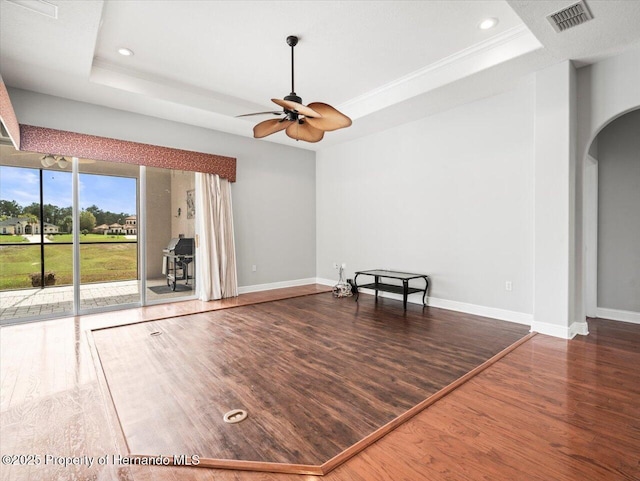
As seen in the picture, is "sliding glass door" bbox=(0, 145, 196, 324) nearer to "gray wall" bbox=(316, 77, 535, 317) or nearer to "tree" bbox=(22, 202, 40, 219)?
"tree" bbox=(22, 202, 40, 219)

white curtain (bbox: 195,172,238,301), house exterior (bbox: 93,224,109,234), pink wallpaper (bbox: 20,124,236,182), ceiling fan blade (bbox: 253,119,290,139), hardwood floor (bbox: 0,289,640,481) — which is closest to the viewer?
hardwood floor (bbox: 0,289,640,481)

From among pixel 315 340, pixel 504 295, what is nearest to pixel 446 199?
pixel 504 295

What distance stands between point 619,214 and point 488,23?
3156 mm

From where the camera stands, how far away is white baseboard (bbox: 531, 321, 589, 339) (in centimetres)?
364

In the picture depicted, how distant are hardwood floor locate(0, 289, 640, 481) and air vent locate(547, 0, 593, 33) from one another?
306 cm

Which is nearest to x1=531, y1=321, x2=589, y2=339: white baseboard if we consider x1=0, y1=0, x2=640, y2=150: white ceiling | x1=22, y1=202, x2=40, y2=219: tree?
x1=0, y1=0, x2=640, y2=150: white ceiling

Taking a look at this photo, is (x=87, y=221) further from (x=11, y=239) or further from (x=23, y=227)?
(x=11, y=239)

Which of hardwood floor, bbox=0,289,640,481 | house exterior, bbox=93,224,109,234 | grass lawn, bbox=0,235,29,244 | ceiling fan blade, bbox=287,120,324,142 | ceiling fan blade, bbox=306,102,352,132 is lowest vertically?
hardwood floor, bbox=0,289,640,481

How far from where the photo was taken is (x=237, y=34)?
3.42 metres

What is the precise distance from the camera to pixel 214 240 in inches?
227

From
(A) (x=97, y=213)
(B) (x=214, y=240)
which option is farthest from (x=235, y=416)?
(A) (x=97, y=213)

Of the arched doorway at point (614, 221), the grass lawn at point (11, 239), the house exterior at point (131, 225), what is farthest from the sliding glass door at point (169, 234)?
the arched doorway at point (614, 221)

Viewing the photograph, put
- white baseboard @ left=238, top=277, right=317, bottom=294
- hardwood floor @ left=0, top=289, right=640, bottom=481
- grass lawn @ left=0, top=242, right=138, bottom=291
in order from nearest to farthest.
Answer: hardwood floor @ left=0, top=289, right=640, bottom=481, grass lawn @ left=0, top=242, right=138, bottom=291, white baseboard @ left=238, top=277, right=317, bottom=294

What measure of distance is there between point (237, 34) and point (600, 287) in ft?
18.6
